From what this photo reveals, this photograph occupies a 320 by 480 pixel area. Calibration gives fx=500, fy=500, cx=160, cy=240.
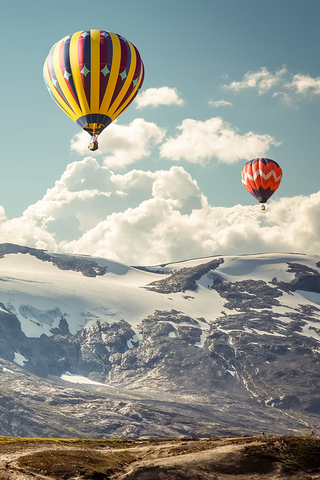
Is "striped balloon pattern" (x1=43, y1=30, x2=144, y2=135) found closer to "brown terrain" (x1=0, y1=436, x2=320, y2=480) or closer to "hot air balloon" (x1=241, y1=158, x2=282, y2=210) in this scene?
"brown terrain" (x1=0, y1=436, x2=320, y2=480)

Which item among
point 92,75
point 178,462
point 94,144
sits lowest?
point 178,462

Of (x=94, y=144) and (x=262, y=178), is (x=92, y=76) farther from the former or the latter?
(x=262, y=178)

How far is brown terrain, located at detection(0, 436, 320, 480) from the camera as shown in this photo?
44.2m

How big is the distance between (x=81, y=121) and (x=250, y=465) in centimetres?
5992

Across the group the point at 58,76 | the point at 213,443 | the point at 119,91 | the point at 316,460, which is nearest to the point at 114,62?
the point at 119,91

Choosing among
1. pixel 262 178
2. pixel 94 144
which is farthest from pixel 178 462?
pixel 262 178

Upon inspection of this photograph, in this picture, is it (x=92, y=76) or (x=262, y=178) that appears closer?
(x=92, y=76)

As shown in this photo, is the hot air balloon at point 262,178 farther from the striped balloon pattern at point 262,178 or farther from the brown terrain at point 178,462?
the brown terrain at point 178,462

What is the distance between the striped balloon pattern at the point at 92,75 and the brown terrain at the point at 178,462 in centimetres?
5177

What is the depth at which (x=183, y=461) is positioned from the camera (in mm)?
45594

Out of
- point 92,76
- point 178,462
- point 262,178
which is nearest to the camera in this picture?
point 178,462

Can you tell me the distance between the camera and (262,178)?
13625 centimetres

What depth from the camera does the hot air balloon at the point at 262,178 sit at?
446 ft

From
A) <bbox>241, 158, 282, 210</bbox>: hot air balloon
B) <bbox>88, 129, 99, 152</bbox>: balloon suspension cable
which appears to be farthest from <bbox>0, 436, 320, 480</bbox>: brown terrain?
<bbox>241, 158, 282, 210</bbox>: hot air balloon
